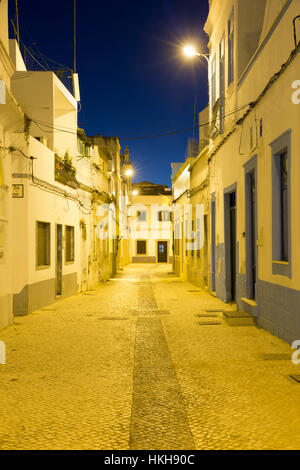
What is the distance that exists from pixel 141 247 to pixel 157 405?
151ft

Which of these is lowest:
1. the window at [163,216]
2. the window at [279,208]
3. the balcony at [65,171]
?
the window at [279,208]

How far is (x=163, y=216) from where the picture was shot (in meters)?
50.8

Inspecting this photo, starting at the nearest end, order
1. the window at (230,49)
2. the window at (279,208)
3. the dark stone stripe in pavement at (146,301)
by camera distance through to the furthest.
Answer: the window at (279,208) < the window at (230,49) < the dark stone stripe in pavement at (146,301)

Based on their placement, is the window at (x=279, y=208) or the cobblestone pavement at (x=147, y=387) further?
the window at (x=279, y=208)

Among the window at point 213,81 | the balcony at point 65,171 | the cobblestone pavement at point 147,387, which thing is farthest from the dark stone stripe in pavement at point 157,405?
the window at point 213,81

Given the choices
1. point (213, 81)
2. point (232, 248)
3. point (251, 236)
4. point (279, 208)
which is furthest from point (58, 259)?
point (279, 208)

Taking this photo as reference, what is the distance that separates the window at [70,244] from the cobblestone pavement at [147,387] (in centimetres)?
612

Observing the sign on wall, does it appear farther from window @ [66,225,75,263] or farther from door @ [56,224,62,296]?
window @ [66,225,75,263]

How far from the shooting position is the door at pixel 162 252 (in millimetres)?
50250

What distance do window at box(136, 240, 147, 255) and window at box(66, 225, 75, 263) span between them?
34.0 m

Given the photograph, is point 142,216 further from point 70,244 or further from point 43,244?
point 43,244

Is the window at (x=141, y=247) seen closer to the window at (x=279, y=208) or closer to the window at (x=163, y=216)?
the window at (x=163, y=216)

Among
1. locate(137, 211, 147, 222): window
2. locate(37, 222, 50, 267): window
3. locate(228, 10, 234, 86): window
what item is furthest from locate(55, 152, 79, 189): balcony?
locate(137, 211, 147, 222): window

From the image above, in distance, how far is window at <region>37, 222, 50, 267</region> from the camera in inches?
491
